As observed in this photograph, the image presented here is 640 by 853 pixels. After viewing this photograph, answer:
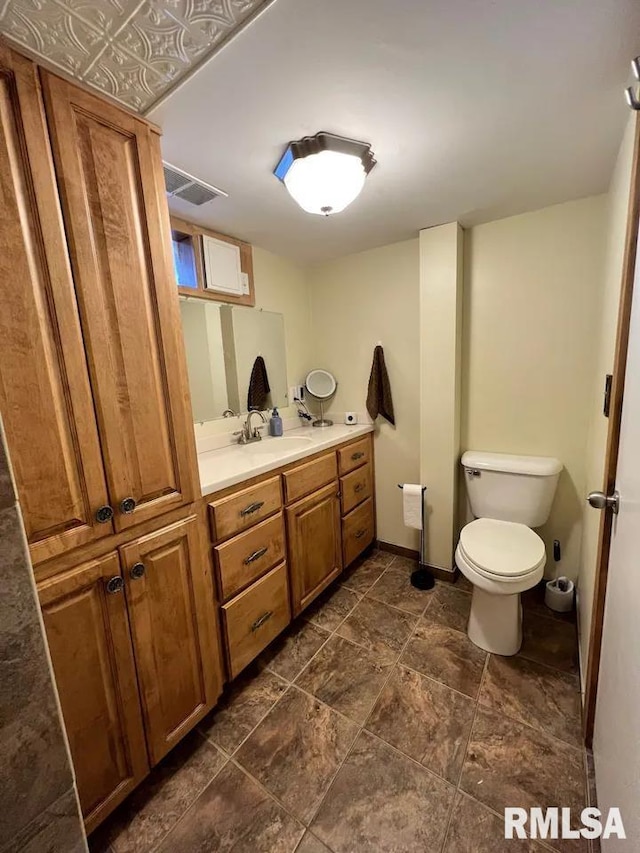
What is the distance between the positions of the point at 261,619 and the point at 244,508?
527 millimetres

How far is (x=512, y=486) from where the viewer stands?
1779mm

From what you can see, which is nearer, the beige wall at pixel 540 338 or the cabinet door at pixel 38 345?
the cabinet door at pixel 38 345

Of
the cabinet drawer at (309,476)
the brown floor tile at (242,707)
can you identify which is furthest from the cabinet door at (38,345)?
the brown floor tile at (242,707)

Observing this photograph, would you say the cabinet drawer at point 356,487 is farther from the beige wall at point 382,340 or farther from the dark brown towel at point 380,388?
the dark brown towel at point 380,388

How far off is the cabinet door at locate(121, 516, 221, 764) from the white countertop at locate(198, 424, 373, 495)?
22 cm

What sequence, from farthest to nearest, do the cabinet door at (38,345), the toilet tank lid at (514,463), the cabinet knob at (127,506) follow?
1. the toilet tank lid at (514,463)
2. the cabinet knob at (127,506)
3. the cabinet door at (38,345)

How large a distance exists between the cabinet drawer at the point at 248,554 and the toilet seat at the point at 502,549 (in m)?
0.88

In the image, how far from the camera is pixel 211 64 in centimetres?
82

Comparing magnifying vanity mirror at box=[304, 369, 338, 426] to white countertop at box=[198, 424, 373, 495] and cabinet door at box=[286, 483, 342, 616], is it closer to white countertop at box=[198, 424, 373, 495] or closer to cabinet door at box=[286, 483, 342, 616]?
white countertop at box=[198, 424, 373, 495]

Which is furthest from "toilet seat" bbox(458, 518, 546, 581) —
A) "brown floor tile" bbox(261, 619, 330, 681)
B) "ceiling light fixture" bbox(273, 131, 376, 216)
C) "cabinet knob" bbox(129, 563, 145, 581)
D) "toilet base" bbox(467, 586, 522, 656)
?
"ceiling light fixture" bbox(273, 131, 376, 216)

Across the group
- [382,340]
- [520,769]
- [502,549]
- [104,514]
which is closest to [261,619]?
[104,514]

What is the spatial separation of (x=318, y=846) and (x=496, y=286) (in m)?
2.38

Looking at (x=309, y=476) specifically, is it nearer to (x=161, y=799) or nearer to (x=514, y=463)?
(x=514, y=463)

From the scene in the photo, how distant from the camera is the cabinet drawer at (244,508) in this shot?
4.13 feet
